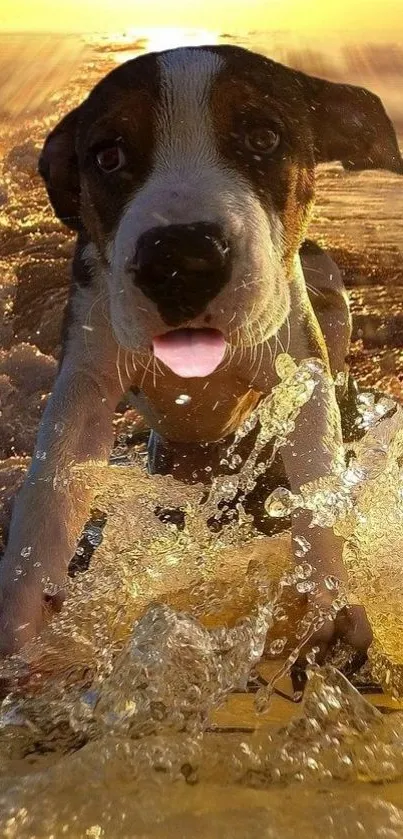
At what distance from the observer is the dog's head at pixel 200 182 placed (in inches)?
35.5

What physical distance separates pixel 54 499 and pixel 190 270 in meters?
0.30

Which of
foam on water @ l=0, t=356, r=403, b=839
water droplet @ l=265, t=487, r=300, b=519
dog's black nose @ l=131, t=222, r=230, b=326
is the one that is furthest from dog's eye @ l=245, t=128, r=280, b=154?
water droplet @ l=265, t=487, r=300, b=519

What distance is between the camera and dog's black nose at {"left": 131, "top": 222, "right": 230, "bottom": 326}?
885mm

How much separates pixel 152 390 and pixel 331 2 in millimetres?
436

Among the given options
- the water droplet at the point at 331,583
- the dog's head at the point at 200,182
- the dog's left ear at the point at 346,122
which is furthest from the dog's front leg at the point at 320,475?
the dog's left ear at the point at 346,122

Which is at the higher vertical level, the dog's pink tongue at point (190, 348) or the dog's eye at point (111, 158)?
the dog's eye at point (111, 158)

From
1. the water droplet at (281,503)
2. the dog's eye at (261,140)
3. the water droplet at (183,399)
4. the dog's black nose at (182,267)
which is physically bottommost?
the water droplet at (281,503)

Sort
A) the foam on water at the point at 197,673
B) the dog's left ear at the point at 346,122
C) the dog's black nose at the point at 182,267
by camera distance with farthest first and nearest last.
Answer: the dog's left ear at the point at 346,122 < the dog's black nose at the point at 182,267 < the foam on water at the point at 197,673

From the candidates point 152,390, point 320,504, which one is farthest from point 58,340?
point 320,504

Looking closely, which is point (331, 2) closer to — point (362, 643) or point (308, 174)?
point (308, 174)

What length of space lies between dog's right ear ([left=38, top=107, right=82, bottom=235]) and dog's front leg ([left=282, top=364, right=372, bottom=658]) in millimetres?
312

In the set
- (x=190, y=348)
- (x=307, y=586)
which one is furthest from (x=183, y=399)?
(x=307, y=586)

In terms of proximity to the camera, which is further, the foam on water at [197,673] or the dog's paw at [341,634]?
the dog's paw at [341,634]

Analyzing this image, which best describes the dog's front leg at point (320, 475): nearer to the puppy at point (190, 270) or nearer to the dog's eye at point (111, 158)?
the puppy at point (190, 270)
